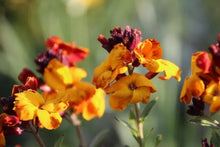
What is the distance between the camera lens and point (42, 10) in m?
3.37

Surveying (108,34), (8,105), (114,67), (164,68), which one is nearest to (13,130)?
(8,105)

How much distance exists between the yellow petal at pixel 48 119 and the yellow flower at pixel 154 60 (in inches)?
9.4

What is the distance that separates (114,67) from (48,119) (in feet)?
0.64

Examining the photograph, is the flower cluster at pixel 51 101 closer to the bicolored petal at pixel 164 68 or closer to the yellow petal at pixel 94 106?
the yellow petal at pixel 94 106

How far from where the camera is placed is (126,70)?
917 millimetres

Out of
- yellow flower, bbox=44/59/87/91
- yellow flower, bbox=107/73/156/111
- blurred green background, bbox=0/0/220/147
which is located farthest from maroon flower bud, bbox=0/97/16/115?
blurred green background, bbox=0/0/220/147

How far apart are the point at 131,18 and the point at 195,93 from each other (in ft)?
8.63

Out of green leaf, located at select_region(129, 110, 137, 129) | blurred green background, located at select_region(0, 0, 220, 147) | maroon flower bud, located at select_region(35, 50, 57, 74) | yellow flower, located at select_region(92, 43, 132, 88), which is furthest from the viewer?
blurred green background, located at select_region(0, 0, 220, 147)

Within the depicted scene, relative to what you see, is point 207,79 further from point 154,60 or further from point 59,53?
point 59,53

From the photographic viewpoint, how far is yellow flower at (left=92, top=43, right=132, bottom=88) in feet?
2.89

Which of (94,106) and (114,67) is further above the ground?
(114,67)

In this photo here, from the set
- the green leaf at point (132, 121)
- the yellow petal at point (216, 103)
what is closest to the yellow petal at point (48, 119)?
the green leaf at point (132, 121)

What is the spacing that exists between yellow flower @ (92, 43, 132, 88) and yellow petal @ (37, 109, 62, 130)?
0.40 ft

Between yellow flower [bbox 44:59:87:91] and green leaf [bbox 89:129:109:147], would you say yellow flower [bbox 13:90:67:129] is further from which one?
green leaf [bbox 89:129:109:147]
